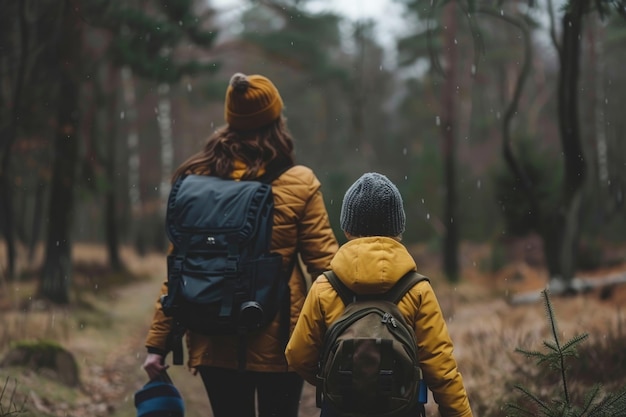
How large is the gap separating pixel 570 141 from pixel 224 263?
20.8 feet

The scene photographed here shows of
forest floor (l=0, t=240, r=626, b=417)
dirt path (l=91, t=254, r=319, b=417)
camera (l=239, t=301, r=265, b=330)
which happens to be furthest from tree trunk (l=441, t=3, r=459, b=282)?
camera (l=239, t=301, r=265, b=330)

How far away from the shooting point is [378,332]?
8.29 ft

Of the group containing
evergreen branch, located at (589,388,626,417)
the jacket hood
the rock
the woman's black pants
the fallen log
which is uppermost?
the jacket hood

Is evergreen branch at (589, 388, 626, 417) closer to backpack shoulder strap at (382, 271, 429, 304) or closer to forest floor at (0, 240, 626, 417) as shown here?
backpack shoulder strap at (382, 271, 429, 304)

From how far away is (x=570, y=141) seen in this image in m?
8.31

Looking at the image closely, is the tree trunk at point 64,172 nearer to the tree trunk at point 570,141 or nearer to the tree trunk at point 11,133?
the tree trunk at point 11,133

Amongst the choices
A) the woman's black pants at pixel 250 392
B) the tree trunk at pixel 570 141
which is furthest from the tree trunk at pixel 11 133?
the woman's black pants at pixel 250 392

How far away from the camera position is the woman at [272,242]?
3.26 m

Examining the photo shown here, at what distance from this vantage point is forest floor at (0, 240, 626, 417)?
5.88m

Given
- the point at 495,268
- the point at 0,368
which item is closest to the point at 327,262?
the point at 0,368

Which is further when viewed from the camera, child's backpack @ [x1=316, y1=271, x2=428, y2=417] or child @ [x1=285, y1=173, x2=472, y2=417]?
child @ [x1=285, y1=173, x2=472, y2=417]

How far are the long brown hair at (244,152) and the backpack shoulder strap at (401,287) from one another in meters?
1.06

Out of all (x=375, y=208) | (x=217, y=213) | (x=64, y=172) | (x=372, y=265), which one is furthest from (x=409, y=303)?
(x=64, y=172)

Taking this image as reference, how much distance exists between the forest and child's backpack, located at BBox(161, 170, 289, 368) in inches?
82.1
